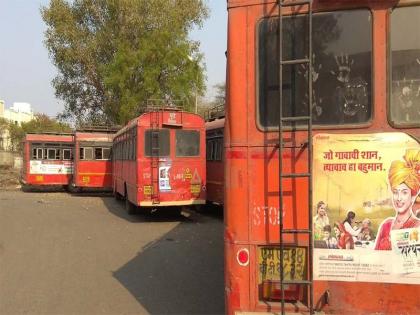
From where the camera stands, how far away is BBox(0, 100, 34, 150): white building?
85125 millimetres

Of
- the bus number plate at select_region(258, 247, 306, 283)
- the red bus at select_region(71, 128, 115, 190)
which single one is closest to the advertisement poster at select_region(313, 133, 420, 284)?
the bus number plate at select_region(258, 247, 306, 283)

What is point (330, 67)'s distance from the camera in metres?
4.23

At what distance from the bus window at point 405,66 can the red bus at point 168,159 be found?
12.4 m

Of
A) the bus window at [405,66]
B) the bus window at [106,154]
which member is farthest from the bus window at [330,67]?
the bus window at [106,154]

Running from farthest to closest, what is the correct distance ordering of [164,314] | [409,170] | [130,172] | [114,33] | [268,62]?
1. [114,33]
2. [130,172]
3. [164,314]
4. [268,62]
5. [409,170]

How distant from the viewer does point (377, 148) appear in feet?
13.5

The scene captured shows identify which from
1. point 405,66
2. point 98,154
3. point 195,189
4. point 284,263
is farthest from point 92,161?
point 405,66

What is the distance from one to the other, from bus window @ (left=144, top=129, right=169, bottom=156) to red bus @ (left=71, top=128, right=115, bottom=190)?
11.9 m

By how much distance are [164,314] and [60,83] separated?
33.5 m

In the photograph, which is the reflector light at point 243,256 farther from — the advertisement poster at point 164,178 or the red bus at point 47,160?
the red bus at point 47,160

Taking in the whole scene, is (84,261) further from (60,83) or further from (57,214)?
(60,83)

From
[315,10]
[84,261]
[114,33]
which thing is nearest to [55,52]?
[114,33]

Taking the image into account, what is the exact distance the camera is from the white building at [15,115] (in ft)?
279

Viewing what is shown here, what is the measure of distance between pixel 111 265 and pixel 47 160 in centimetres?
2104
